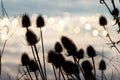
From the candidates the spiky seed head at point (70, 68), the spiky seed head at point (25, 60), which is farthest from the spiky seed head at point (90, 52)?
the spiky seed head at point (70, 68)

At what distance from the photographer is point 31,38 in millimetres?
11195

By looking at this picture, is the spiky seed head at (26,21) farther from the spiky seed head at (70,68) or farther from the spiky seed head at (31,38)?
the spiky seed head at (70,68)

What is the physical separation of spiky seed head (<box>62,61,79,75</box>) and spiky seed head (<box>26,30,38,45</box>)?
2.25 m

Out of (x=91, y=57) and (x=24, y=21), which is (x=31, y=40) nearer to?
(x=24, y=21)

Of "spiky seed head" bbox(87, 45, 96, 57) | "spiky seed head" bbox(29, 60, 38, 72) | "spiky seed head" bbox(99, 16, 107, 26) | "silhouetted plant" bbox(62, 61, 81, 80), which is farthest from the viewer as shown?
"spiky seed head" bbox(87, 45, 96, 57)

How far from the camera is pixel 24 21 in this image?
1192cm

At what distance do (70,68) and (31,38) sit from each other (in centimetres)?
283

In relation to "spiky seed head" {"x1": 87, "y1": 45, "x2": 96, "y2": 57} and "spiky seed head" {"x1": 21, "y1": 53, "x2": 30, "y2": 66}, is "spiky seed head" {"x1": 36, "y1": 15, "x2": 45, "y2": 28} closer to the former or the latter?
"spiky seed head" {"x1": 21, "y1": 53, "x2": 30, "y2": 66}

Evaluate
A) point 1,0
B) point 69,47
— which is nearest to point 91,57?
point 69,47

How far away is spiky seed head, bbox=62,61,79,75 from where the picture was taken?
28.2ft

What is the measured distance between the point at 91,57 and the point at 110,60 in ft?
16.2

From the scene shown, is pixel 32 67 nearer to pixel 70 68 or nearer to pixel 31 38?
pixel 31 38

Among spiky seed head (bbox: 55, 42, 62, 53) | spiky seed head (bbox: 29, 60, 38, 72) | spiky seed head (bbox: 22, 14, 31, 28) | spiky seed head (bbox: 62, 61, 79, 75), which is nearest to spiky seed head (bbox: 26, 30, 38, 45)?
spiky seed head (bbox: 22, 14, 31, 28)

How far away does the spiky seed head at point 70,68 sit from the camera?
859 centimetres
